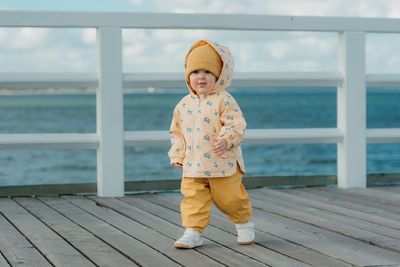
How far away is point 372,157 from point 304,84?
1750 centimetres

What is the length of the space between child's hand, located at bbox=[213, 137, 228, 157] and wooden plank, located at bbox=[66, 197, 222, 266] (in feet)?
1.42

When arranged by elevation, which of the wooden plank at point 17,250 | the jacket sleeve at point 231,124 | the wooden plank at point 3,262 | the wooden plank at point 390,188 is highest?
the jacket sleeve at point 231,124

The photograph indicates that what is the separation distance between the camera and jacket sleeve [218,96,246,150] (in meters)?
2.77

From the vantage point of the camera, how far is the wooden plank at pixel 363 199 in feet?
12.7

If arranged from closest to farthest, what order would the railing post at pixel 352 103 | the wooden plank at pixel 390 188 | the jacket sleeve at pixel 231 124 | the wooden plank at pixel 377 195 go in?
1. the jacket sleeve at pixel 231 124
2. the wooden plank at pixel 377 195
3. the wooden plank at pixel 390 188
4. the railing post at pixel 352 103

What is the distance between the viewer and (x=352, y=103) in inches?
185

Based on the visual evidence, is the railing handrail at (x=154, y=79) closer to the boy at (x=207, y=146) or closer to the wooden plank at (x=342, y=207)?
the wooden plank at (x=342, y=207)

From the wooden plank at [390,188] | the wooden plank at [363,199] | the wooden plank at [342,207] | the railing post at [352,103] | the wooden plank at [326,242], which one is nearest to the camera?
the wooden plank at [326,242]

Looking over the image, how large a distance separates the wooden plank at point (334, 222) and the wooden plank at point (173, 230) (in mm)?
636

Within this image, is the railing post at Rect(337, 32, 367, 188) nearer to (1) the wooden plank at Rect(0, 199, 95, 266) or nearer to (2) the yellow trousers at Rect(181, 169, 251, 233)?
(2) the yellow trousers at Rect(181, 169, 251, 233)

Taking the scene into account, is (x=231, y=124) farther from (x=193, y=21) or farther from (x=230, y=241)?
(x=193, y=21)

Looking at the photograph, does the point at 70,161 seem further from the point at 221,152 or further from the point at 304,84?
the point at 221,152

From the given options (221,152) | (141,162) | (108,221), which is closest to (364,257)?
(221,152)

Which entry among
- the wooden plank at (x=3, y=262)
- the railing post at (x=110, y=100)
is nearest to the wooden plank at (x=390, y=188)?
the railing post at (x=110, y=100)
